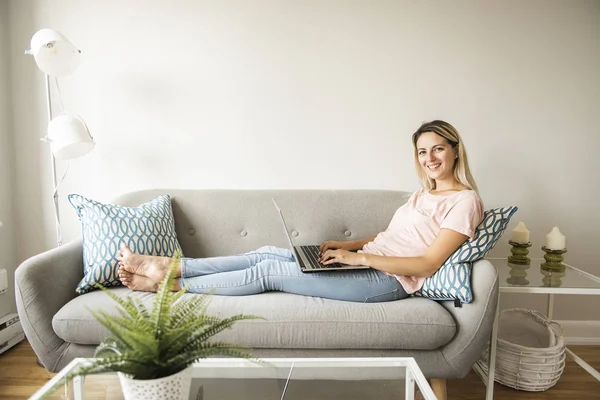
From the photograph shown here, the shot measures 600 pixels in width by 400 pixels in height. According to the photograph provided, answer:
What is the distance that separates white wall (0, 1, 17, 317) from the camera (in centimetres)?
220

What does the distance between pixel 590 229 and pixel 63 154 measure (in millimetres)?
2829

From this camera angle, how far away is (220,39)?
224 centimetres

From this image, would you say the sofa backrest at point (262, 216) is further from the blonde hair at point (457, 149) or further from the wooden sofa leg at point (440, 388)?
the wooden sofa leg at point (440, 388)

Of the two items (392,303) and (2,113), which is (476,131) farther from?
(2,113)

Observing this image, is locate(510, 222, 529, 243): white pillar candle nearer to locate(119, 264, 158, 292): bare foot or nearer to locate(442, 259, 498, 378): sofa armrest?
locate(442, 259, 498, 378): sofa armrest

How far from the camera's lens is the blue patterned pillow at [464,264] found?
1504 mm

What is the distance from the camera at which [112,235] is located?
170 cm

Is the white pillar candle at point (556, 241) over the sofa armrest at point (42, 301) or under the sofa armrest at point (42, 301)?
over

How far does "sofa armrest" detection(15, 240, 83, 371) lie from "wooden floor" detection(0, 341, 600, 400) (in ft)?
1.25

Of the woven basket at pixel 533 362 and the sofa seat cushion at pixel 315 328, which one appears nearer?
the sofa seat cushion at pixel 315 328

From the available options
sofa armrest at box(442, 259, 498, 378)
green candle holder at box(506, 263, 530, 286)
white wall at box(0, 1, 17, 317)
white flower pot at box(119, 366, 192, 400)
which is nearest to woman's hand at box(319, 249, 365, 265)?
sofa armrest at box(442, 259, 498, 378)

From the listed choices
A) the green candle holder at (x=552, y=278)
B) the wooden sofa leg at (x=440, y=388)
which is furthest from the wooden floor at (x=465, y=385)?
the green candle holder at (x=552, y=278)

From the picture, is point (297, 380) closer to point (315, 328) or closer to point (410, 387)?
point (410, 387)

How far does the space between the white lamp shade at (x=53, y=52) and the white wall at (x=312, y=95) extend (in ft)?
1.13
